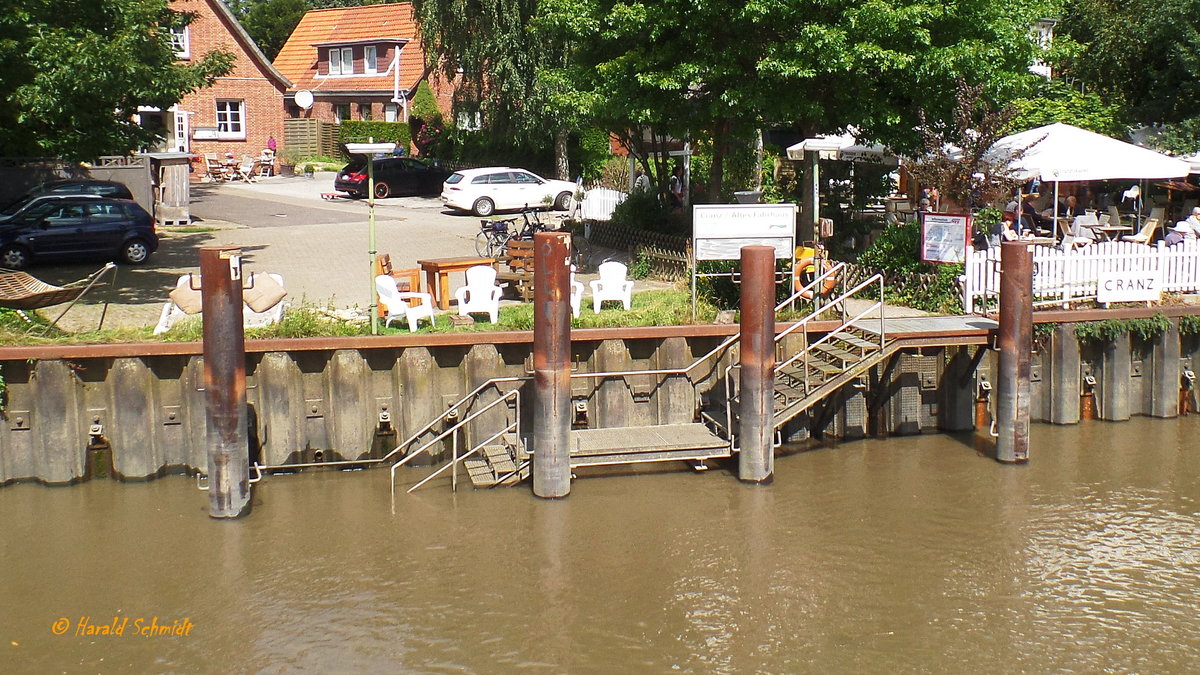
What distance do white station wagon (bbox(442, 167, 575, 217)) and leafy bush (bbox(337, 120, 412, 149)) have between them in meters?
14.3

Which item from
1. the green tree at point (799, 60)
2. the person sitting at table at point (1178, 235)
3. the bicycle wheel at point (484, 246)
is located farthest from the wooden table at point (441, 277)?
the person sitting at table at point (1178, 235)

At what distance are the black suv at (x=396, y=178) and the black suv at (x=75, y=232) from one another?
1312 cm

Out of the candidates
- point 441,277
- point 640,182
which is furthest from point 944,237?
point 640,182

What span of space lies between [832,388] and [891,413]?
1.71m

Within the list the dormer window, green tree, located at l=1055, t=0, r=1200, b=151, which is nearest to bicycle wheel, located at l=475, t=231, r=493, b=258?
green tree, located at l=1055, t=0, r=1200, b=151

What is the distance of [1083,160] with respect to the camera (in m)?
20.0

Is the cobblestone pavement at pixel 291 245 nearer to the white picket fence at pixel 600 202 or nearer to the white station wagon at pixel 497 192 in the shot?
the white station wagon at pixel 497 192

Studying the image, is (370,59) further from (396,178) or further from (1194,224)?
(1194,224)

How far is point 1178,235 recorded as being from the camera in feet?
67.2

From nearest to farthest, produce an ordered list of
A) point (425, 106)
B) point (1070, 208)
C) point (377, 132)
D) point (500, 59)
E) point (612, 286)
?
1. point (612, 286)
2. point (1070, 208)
3. point (500, 59)
4. point (425, 106)
5. point (377, 132)

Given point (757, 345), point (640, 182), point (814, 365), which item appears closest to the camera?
point (757, 345)

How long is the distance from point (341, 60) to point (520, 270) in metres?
35.9

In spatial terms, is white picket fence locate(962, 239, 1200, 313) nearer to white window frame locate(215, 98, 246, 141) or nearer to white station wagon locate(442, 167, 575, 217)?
white station wagon locate(442, 167, 575, 217)

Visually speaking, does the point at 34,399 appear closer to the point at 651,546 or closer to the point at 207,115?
the point at 651,546
